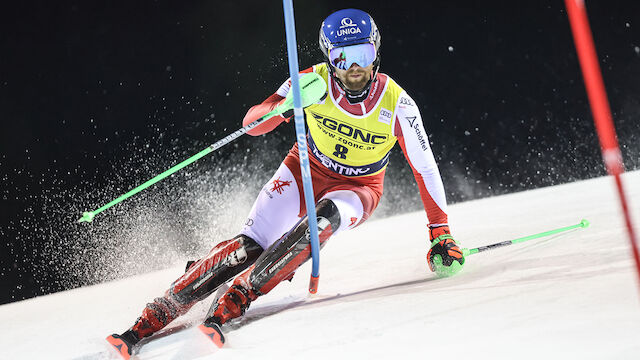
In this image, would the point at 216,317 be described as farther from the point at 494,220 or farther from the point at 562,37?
the point at 562,37

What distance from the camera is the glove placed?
2338 mm

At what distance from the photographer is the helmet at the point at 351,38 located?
238 cm

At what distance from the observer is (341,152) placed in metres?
2.58

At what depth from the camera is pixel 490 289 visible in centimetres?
190

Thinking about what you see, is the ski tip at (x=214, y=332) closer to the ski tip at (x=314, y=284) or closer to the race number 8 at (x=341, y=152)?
the ski tip at (x=314, y=284)

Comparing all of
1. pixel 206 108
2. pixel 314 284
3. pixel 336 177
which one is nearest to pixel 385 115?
pixel 336 177

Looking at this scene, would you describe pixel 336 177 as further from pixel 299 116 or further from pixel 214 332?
pixel 214 332

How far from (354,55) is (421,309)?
110 centimetres

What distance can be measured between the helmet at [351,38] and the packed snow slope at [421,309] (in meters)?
0.84

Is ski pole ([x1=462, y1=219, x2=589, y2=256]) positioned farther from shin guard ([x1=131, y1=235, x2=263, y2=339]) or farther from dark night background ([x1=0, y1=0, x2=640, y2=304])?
dark night background ([x1=0, y1=0, x2=640, y2=304])

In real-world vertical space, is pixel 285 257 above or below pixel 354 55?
below

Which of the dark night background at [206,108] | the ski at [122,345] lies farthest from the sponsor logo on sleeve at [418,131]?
the dark night background at [206,108]

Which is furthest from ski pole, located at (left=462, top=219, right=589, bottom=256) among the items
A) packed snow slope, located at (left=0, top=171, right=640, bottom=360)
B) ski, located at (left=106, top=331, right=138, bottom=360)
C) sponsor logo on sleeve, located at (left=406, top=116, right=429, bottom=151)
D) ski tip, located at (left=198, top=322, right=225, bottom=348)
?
ski, located at (left=106, top=331, right=138, bottom=360)

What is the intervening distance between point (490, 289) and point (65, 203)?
3.12 metres
